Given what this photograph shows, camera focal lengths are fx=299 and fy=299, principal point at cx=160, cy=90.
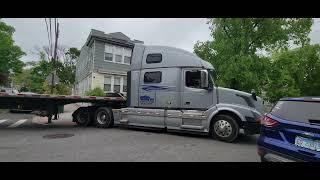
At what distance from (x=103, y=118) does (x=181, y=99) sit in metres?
4.01

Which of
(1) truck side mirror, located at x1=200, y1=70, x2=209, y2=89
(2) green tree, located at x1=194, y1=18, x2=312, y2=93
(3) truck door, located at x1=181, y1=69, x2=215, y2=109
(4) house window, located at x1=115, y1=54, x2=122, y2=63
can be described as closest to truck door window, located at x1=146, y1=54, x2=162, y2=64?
(3) truck door, located at x1=181, y1=69, x2=215, y2=109

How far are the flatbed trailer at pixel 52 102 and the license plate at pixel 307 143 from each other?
30.9 ft

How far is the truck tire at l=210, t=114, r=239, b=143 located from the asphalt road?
0.89 feet

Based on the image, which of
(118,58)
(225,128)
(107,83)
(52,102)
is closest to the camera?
(225,128)

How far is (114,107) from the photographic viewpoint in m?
13.8

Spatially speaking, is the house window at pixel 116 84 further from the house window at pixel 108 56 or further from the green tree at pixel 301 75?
the green tree at pixel 301 75

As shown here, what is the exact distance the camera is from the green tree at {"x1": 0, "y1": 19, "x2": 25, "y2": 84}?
3722 centimetres

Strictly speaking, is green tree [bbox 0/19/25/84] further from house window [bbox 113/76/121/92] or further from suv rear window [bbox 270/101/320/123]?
suv rear window [bbox 270/101/320/123]

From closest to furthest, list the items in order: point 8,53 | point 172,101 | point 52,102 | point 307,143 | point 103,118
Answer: point 307,143 < point 172,101 < point 52,102 < point 103,118 < point 8,53

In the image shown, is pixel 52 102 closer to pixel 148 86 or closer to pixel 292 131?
pixel 148 86

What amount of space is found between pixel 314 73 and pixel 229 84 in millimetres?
20833

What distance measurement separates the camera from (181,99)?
37.1ft

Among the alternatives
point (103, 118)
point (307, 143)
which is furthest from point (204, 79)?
point (307, 143)
